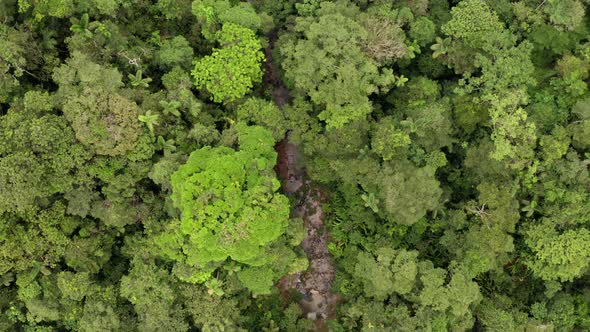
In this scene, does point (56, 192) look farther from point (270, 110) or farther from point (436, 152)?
point (436, 152)

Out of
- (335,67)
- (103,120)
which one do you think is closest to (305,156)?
(335,67)

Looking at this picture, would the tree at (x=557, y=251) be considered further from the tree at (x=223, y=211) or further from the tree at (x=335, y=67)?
the tree at (x=223, y=211)

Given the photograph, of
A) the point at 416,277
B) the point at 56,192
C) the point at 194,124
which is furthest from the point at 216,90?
the point at 416,277

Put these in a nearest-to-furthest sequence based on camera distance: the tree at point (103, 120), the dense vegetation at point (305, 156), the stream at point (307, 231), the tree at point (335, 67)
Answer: the tree at point (103, 120) < the dense vegetation at point (305, 156) < the tree at point (335, 67) < the stream at point (307, 231)

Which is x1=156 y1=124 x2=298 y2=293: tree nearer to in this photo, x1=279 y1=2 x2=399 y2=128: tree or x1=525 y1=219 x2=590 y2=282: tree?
x1=279 y1=2 x2=399 y2=128: tree

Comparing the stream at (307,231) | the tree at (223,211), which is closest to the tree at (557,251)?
the stream at (307,231)
